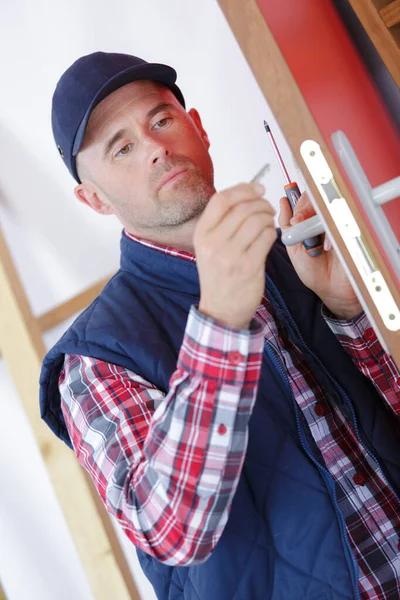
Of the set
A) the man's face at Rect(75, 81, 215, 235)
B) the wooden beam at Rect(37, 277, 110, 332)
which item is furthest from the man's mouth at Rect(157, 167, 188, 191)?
the wooden beam at Rect(37, 277, 110, 332)

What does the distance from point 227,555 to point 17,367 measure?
1035 mm

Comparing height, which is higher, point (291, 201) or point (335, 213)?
point (291, 201)

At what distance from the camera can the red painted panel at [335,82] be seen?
938 mm

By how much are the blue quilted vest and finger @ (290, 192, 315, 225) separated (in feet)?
0.57

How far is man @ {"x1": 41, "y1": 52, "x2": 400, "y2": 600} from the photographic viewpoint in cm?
90

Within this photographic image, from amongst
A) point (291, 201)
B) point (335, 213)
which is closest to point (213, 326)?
point (335, 213)

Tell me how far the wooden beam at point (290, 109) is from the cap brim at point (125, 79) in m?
0.60

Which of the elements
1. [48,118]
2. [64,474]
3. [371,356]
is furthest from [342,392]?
[48,118]

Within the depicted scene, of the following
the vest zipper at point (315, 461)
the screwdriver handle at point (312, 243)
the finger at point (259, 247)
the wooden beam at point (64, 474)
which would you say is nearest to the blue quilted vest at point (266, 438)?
the vest zipper at point (315, 461)

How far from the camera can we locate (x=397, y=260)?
0.74 m

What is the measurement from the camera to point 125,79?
4.42 ft

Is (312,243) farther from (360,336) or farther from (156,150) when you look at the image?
(156,150)

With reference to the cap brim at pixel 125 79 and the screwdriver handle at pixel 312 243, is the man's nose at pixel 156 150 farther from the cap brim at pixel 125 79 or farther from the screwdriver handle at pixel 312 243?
the screwdriver handle at pixel 312 243

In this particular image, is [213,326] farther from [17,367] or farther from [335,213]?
[17,367]
